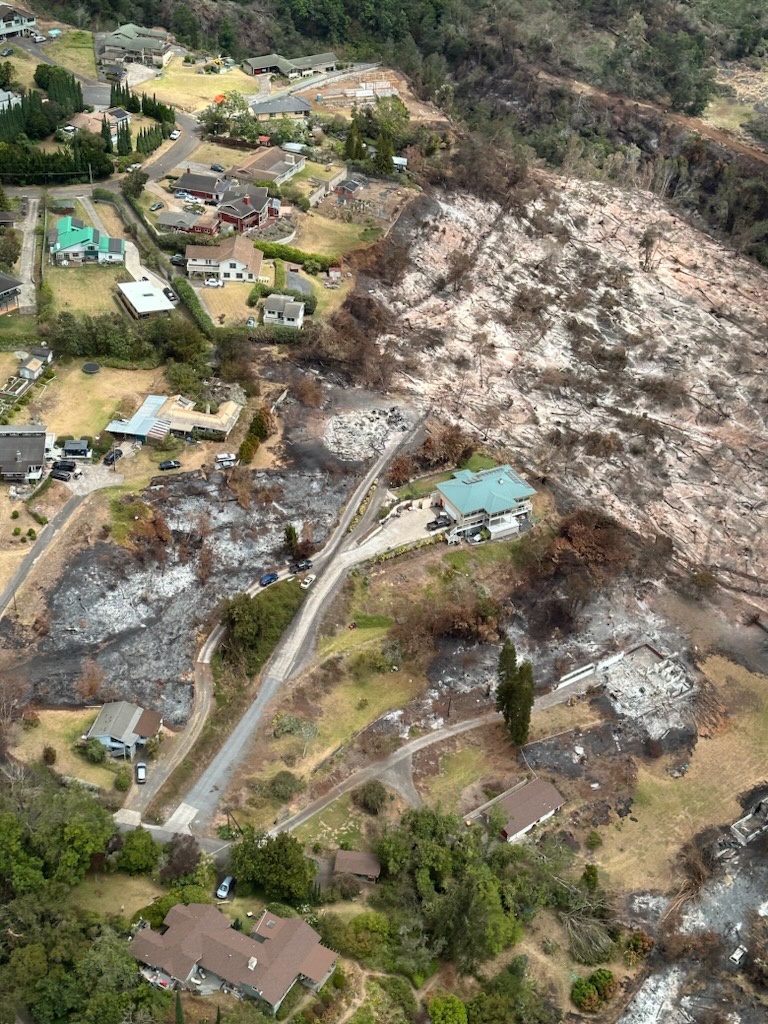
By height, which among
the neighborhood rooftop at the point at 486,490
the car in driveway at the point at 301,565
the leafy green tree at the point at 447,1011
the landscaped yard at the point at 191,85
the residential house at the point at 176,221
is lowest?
the leafy green tree at the point at 447,1011

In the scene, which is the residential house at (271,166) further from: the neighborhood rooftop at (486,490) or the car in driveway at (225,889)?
the car in driveway at (225,889)

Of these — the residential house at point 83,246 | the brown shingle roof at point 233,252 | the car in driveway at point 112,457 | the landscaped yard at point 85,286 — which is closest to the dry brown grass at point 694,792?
the car in driveway at point 112,457

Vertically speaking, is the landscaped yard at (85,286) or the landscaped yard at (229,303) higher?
the landscaped yard at (229,303)

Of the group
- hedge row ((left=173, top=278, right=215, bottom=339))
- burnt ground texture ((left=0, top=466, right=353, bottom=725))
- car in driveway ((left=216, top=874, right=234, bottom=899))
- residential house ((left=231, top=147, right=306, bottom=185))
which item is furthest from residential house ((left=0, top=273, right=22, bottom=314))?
car in driveway ((left=216, top=874, right=234, bottom=899))

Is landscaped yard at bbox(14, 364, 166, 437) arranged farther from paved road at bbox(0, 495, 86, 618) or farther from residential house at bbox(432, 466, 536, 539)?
residential house at bbox(432, 466, 536, 539)

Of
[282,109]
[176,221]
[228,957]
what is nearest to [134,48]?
[282,109]
